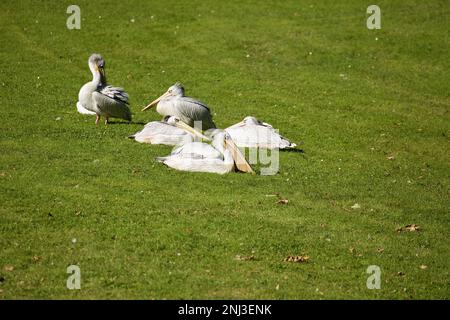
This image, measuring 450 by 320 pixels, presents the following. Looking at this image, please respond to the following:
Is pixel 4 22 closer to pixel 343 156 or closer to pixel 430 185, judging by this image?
pixel 343 156

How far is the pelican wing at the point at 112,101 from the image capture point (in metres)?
17.5

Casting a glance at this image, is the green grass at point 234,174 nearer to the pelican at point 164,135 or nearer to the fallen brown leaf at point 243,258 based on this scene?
the fallen brown leaf at point 243,258

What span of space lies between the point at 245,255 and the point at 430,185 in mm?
5937

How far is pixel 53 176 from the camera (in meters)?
13.7

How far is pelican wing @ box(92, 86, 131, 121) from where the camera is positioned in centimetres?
1752

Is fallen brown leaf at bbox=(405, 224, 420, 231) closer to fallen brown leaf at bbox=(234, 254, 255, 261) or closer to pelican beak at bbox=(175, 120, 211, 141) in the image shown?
fallen brown leaf at bbox=(234, 254, 255, 261)

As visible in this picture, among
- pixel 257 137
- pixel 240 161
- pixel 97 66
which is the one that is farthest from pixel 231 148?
A: pixel 97 66

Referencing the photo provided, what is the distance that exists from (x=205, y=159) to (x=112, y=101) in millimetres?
3924

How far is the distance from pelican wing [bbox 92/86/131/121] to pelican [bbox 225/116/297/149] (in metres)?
2.64

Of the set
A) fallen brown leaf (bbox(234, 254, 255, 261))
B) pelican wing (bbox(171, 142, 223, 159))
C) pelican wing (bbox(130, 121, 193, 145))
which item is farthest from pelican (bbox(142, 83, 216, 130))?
fallen brown leaf (bbox(234, 254, 255, 261))

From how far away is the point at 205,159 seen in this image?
1458 cm

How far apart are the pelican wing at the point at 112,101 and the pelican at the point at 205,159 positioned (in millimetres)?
3111

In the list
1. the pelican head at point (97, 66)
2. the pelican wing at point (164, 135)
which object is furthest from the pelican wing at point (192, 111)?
the pelican head at point (97, 66)

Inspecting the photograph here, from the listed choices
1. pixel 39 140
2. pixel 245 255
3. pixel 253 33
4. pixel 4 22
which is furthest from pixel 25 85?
pixel 245 255
